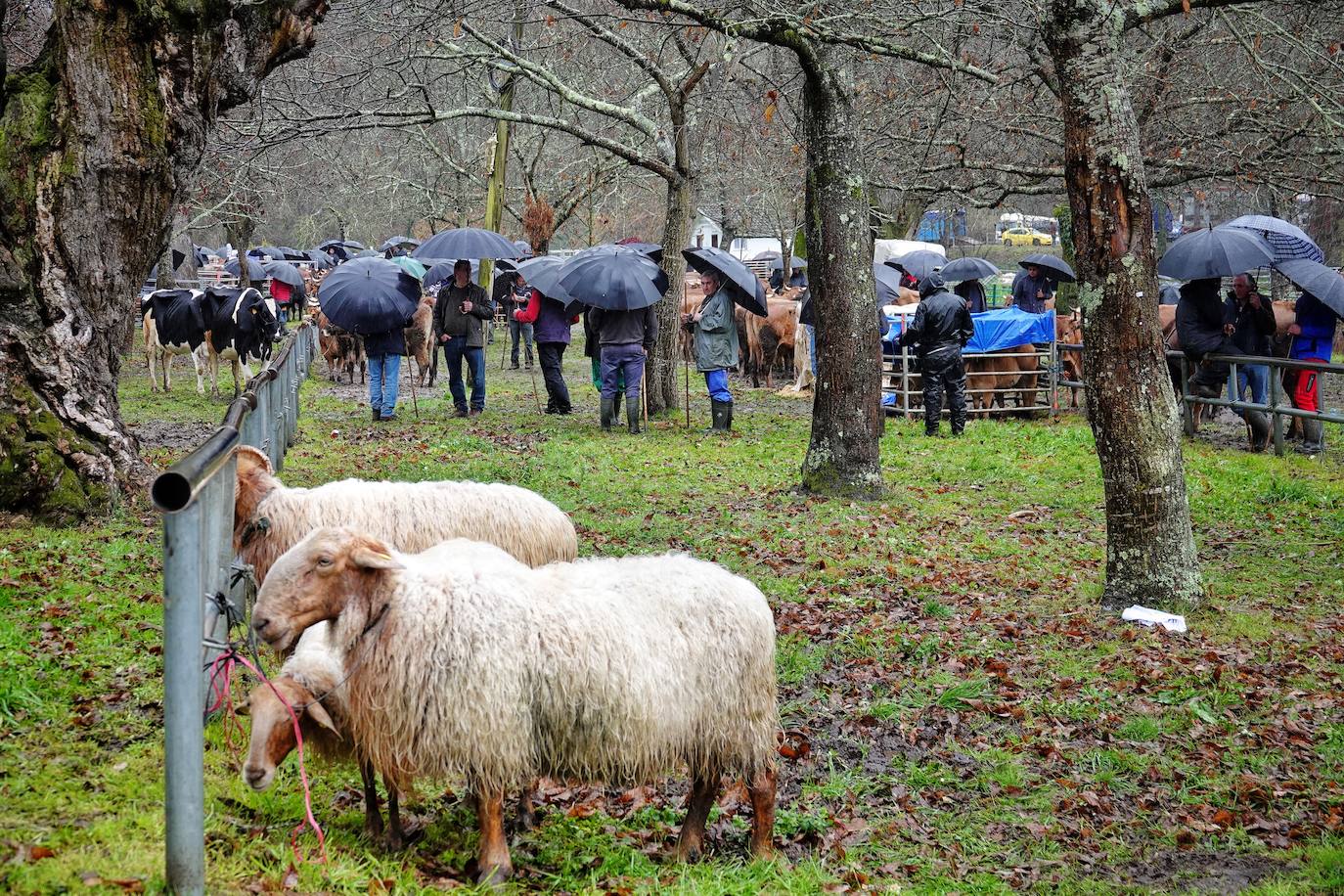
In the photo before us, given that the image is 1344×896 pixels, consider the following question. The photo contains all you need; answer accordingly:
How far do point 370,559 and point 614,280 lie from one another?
10.8 metres

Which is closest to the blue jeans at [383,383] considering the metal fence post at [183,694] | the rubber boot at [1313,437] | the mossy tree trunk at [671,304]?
the mossy tree trunk at [671,304]

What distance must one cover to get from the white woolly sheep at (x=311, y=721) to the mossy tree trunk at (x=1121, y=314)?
5.22 m

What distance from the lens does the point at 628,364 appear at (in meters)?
15.6

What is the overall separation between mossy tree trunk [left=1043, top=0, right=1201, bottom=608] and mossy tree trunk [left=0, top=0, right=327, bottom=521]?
6.25m

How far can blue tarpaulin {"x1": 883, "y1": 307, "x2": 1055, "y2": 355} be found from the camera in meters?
17.6

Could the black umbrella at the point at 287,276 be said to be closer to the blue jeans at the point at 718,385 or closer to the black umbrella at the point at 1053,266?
the blue jeans at the point at 718,385

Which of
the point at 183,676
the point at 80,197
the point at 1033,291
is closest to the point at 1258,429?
the point at 1033,291

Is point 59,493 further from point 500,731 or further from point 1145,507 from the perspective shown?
point 1145,507

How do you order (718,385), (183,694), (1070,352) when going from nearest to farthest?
1. (183,694)
2. (718,385)
3. (1070,352)

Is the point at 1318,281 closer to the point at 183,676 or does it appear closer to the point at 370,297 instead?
the point at 370,297

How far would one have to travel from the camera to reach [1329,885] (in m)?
4.79

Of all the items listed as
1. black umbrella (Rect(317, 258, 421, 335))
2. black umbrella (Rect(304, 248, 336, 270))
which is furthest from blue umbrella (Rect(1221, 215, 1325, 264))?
black umbrella (Rect(304, 248, 336, 270))

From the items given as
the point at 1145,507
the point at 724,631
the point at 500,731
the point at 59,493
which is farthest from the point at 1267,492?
the point at 59,493

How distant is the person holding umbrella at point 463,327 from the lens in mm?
16938
